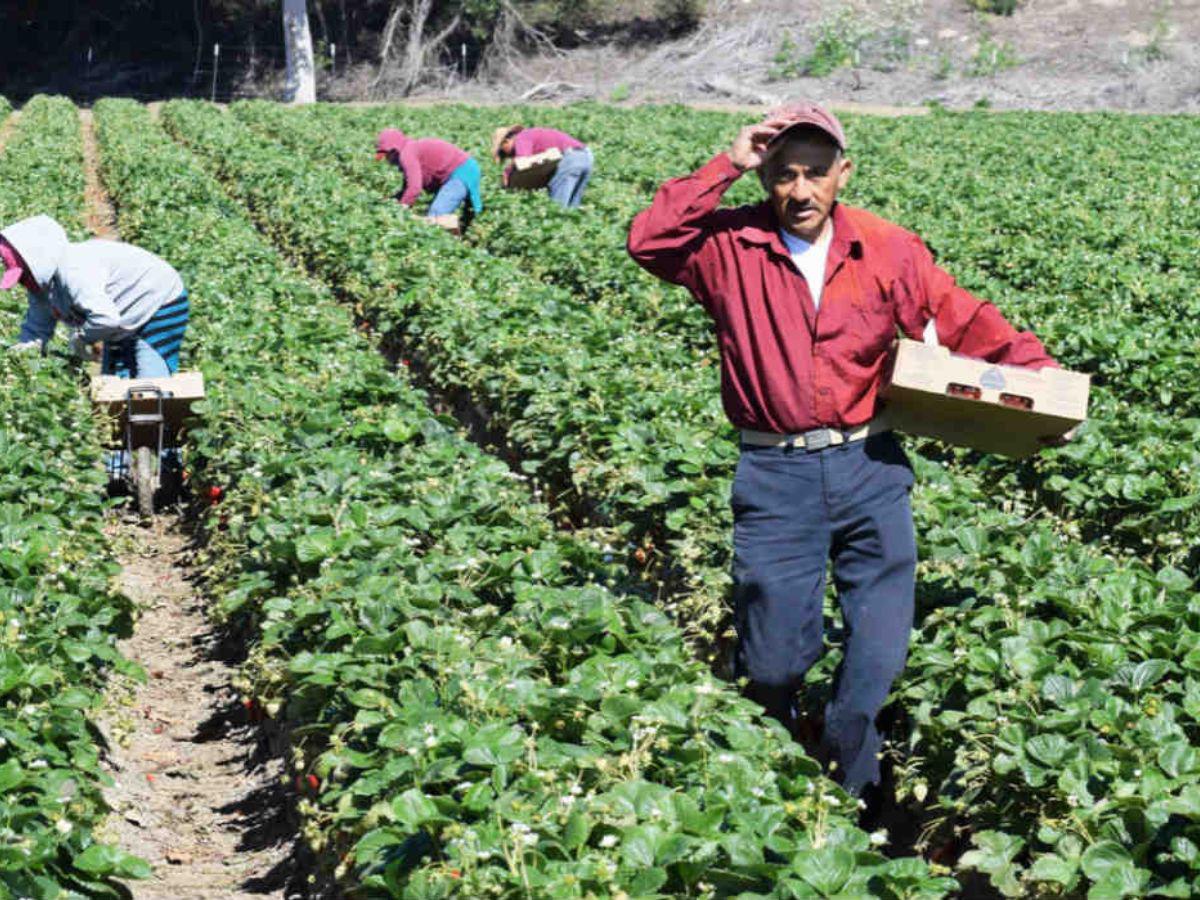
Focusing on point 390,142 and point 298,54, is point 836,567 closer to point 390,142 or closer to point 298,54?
point 390,142

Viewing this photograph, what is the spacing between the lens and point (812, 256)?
14.7 feet

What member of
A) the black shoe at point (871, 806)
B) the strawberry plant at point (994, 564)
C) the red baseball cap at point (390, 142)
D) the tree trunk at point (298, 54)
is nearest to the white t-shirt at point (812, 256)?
the strawberry plant at point (994, 564)

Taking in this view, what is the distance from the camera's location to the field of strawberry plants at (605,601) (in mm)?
3623

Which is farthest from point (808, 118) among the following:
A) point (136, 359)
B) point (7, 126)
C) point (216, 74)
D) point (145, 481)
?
point (216, 74)

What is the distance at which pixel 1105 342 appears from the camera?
898 cm

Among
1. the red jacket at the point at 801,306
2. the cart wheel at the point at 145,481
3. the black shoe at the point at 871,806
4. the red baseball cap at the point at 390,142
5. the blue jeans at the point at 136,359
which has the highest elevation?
the red jacket at the point at 801,306

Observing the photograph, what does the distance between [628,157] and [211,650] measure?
17274 millimetres

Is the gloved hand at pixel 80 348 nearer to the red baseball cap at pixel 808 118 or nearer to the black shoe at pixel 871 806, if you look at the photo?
the red baseball cap at pixel 808 118

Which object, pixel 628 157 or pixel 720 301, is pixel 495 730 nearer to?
pixel 720 301

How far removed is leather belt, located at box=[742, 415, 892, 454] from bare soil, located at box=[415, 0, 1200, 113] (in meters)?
35.8

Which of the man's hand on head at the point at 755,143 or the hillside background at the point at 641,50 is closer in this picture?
the man's hand on head at the point at 755,143

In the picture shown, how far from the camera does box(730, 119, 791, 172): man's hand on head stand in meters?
4.28

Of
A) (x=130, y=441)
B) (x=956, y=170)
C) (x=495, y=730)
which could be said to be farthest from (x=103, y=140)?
(x=495, y=730)

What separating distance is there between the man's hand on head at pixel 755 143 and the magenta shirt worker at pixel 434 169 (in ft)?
32.7
